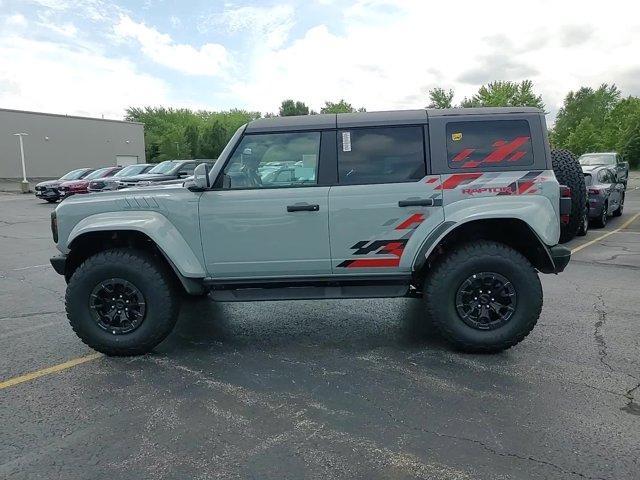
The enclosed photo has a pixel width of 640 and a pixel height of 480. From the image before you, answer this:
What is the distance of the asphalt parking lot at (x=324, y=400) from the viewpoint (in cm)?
276

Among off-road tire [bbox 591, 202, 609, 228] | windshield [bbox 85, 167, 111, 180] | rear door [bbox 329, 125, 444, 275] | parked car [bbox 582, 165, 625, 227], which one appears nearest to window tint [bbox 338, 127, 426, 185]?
rear door [bbox 329, 125, 444, 275]

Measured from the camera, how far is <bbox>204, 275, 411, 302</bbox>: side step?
168 inches

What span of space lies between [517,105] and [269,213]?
46477 millimetres

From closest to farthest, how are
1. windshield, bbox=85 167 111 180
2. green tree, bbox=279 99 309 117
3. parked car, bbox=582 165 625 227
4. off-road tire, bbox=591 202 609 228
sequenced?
parked car, bbox=582 165 625 227 < off-road tire, bbox=591 202 609 228 < windshield, bbox=85 167 111 180 < green tree, bbox=279 99 309 117

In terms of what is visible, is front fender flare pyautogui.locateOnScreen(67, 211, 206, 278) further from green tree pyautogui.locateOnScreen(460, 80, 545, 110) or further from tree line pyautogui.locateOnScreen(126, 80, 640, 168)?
green tree pyautogui.locateOnScreen(460, 80, 545, 110)

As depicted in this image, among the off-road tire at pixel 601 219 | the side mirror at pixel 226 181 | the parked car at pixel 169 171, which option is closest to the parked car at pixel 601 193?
the off-road tire at pixel 601 219

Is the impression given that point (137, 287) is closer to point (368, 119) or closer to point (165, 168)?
point (368, 119)

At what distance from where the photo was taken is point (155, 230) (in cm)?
414

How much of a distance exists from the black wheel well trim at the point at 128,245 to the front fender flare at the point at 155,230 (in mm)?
43

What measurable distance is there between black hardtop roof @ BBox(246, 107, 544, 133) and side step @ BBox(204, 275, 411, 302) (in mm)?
1327

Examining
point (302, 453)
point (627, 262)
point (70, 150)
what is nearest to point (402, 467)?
point (302, 453)

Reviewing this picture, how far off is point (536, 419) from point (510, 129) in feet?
7.69

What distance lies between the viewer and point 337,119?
433 cm

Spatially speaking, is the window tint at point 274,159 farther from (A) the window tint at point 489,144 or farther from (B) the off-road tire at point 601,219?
(B) the off-road tire at point 601,219
